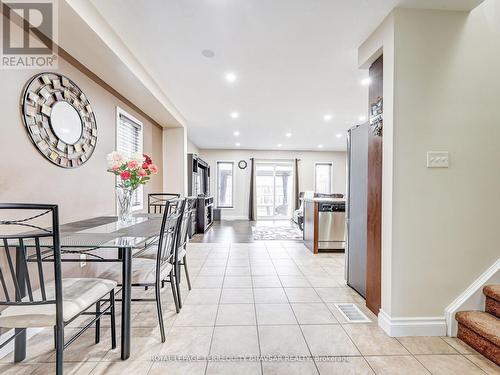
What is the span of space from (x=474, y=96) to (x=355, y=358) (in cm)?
221

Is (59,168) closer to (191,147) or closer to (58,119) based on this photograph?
(58,119)

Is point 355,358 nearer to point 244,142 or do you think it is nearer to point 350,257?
point 350,257

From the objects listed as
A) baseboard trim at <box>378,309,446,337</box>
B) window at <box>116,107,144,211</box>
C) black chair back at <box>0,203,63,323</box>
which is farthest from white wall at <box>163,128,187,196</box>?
baseboard trim at <box>378,309,446,337</box>

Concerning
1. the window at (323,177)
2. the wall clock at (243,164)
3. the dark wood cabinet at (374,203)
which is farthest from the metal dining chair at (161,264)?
the window at (323,177)

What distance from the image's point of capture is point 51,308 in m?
1.27

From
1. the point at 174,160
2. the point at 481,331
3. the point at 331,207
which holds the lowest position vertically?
the point at 481,331

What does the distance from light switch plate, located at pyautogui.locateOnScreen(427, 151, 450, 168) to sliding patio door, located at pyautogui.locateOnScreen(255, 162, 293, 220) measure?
23.5ft

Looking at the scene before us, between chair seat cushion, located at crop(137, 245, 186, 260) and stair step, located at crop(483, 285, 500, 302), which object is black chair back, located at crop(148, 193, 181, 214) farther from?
stair step, located at crop(483, 285, 500, 302)

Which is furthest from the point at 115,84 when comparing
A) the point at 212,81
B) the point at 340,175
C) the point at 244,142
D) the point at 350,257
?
the point at 340,175

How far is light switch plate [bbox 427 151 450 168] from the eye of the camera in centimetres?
190

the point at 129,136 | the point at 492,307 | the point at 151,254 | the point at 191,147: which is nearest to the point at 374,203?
the point at 492,307

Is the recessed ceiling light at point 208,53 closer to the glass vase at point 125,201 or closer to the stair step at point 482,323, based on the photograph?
the glass vase at point 125,201

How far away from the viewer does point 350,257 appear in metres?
2.78

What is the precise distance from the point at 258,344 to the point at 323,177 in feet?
26.7
